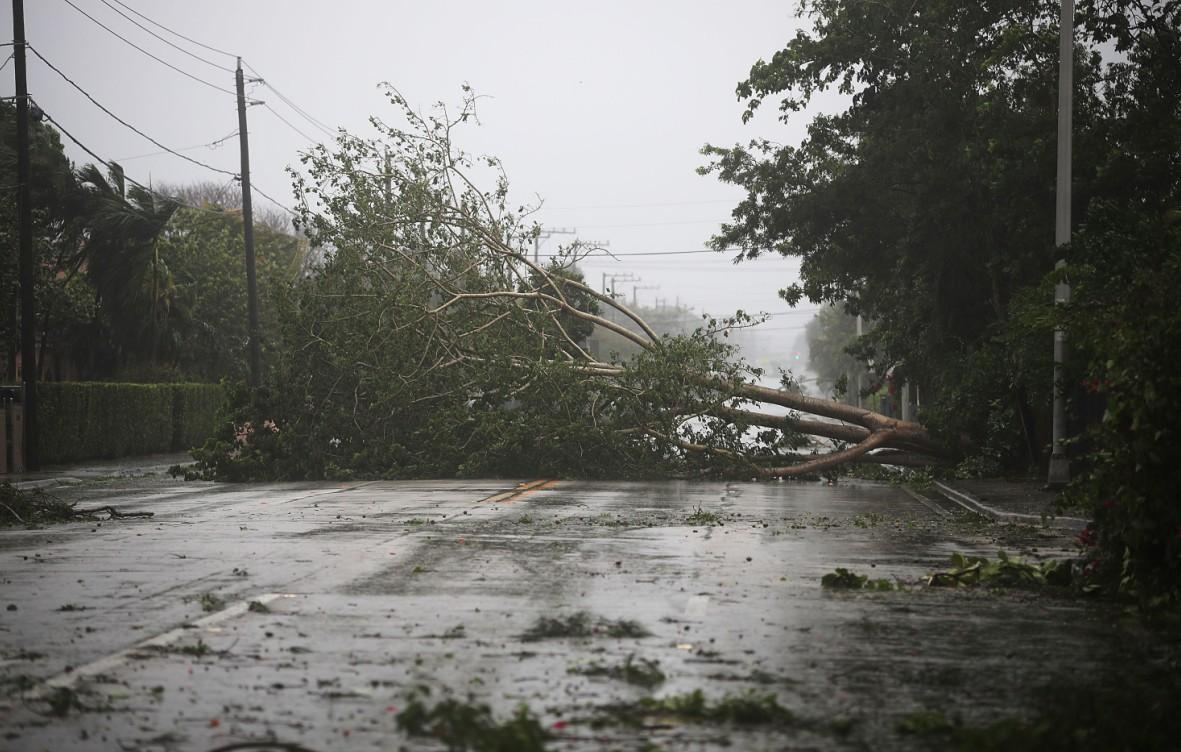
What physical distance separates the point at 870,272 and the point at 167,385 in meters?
21.1

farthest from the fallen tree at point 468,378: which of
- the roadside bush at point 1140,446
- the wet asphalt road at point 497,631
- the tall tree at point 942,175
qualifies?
the roadside bush at point 1140,446

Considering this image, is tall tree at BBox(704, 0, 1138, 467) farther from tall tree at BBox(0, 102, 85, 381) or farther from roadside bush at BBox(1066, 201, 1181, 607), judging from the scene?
tall tree at BBox(0, 102, 85, 381)

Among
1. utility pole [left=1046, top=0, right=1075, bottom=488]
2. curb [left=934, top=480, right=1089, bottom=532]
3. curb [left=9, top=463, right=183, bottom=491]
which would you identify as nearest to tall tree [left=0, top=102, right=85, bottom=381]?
curb [left=9, top=463, right=183, bottom=491]

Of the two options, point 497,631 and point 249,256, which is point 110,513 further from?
point 249,256

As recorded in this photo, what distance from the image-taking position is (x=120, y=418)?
3588 cm

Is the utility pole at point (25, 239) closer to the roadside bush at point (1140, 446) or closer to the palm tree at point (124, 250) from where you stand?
the palm tree at point (124, 250)


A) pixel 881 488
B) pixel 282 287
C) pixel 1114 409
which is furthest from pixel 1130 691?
pixel 282 287

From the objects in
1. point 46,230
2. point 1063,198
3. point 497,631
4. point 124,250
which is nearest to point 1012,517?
point 1063,198

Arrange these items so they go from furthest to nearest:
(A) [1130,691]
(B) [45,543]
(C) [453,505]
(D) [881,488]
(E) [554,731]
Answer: (D) [881,488] → (C) [453,505] → (B) [45,543] → (A) [1130,691] → (E) [554,731]

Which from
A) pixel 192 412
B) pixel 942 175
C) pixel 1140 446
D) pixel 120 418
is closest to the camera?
pixel 1140 446

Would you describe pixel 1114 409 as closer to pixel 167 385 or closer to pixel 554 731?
pixel 554 731

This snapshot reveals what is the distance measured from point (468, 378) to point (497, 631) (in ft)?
58.7

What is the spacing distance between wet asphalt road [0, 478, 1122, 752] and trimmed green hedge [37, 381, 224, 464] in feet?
58.8

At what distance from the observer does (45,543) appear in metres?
13.9
